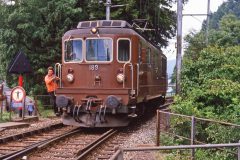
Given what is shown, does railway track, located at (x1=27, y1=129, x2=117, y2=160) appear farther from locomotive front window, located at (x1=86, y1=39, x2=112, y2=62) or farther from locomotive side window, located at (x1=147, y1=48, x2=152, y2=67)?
locomotive side window, located at (x1=147, y1=48, x2=152, y2=67)

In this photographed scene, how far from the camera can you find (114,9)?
3319 cm

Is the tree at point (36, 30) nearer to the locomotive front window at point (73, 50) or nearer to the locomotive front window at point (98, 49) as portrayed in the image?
the locomotive front window at point (73, 50)

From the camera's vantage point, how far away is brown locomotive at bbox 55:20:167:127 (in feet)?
51.9

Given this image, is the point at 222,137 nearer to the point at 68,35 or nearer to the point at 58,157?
the point at 58,157

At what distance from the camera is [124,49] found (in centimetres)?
1667

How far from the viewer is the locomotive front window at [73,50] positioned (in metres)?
16.9

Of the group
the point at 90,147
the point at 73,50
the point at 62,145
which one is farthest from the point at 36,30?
the point at 90,147

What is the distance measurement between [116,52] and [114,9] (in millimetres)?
17077

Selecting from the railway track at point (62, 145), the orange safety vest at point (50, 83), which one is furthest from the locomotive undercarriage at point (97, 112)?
the orange safety vest at point (50, 83)

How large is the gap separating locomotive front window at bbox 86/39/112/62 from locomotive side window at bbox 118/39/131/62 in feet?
1.07

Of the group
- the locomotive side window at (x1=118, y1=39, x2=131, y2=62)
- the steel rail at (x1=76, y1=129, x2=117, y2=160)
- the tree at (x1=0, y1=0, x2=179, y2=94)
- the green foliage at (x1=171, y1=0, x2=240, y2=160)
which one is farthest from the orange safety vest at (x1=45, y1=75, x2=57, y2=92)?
the tree at (x1=0, y1=0, x2=179, y2=94)

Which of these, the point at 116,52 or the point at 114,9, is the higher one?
the point at 114,9

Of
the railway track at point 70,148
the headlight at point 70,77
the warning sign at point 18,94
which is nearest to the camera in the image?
the railway track at point 70,148

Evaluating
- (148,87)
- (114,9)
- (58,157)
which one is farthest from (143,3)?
(58,157)
